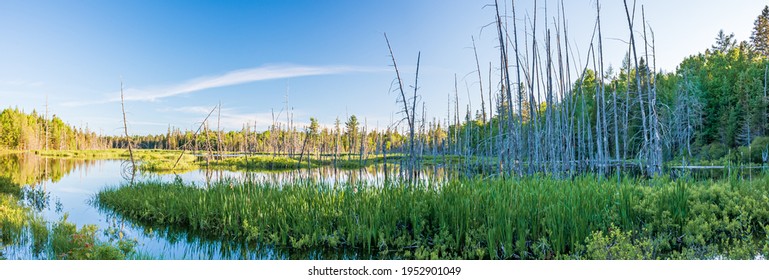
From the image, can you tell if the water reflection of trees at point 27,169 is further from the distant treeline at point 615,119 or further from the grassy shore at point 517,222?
the grassy shore at point 517,222

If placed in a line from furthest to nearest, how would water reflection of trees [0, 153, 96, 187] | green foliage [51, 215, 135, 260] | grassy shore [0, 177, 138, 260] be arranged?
water reflection of trees [0, 153, 96, 187] < grassy shore [0, 177, 138, 260] < green foliage [51, 215, 135, 260]

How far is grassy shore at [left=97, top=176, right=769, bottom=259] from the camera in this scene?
11.6 feet

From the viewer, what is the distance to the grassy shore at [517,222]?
355 centimetres

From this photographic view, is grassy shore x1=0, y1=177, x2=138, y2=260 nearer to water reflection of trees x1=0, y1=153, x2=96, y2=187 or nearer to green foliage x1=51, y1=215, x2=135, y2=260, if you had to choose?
green foliage x1=51, y1=215, x2=135, y2=260

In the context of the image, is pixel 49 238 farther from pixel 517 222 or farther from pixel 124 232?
pixel 517 222

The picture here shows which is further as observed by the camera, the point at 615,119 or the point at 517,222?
the point at 615,119

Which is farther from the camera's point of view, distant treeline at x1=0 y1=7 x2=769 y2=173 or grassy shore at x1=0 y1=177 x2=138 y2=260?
distant treeline at x1=0 y1=7 x2=769 y2=173

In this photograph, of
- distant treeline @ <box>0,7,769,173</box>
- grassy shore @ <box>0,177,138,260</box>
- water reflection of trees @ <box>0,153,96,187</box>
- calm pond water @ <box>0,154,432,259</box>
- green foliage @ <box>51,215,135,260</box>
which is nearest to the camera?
green foliage @ <box>51,215,135,260</box>

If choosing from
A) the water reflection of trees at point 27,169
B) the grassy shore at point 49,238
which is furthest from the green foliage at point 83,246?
the water reflection of trees at point 27,169

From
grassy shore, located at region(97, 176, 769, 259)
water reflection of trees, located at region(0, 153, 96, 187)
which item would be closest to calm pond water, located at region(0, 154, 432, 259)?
water reflection of trees, located at region(0, 153, 96, 187)

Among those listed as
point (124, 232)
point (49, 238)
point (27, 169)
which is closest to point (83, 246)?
point (49, 238)

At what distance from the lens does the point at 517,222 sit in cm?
380

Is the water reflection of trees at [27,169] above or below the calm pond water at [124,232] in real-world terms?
above
